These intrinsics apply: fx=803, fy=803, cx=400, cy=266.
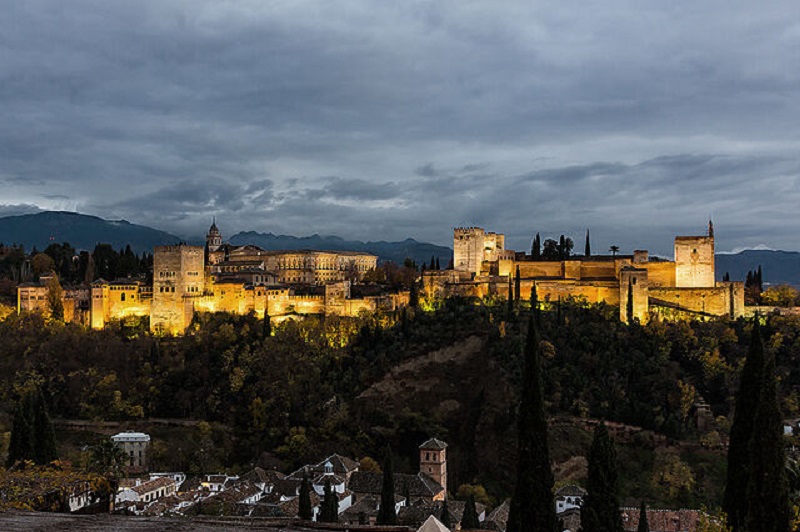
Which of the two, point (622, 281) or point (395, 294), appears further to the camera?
point (395, 294)

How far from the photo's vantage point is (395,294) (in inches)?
2562

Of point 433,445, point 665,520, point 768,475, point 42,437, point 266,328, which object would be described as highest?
point 266,328

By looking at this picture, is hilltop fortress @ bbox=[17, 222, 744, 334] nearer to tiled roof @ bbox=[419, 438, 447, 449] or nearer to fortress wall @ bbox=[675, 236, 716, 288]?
fortress wall @ bbox=[675, 236, 716, 288]

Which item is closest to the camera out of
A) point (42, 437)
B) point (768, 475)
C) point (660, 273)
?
point (768, 475)

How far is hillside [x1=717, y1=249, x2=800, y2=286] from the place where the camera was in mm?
182000

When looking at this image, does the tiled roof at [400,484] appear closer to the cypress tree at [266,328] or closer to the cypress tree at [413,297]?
the cypress tree at [266,328]

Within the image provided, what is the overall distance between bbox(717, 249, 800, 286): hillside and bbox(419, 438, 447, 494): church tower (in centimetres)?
15099

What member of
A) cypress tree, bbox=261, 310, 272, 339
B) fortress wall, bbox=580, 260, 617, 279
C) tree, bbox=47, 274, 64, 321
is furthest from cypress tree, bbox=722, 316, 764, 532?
tree, bbox=47, 274, 64, 321

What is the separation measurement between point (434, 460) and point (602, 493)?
78.0 ft

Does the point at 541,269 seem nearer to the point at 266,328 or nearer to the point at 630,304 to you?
the point at 630,304

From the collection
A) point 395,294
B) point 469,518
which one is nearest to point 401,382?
point 395,294

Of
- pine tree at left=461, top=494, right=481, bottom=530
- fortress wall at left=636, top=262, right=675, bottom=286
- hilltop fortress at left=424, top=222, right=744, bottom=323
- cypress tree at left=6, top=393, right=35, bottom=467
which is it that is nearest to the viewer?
cypress tree at left=6, top=393, right=35, bottom=467

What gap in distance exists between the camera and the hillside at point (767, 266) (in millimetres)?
182000

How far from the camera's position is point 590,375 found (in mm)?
52438
